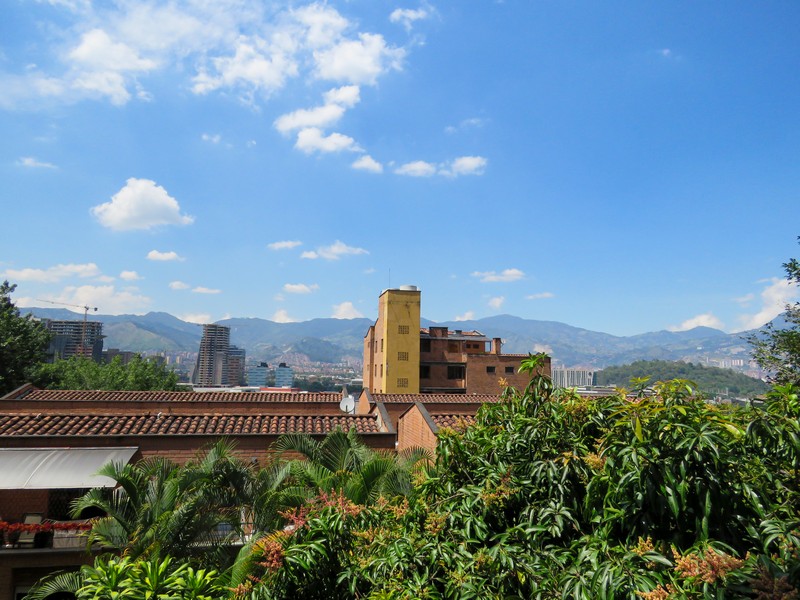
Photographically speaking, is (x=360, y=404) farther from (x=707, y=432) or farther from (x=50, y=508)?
(x=707, y=432)

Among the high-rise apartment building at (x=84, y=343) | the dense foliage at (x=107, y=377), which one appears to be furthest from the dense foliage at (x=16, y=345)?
the high-rise apartment building at (x=84, y=343)

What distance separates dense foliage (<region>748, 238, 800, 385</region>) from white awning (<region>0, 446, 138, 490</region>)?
70.3 ft

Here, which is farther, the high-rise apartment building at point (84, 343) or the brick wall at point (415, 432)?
the high-rise apartment building at point (84, 343)

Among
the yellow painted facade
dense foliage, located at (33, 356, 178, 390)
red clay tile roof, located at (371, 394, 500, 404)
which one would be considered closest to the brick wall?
red clay tile roof, located at (371, 394, 500, 404)

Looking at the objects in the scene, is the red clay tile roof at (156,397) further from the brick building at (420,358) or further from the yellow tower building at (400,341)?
the yellow tower building at (400,341)

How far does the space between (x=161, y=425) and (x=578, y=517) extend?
1276 centimetres

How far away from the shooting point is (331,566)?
15.5 ft

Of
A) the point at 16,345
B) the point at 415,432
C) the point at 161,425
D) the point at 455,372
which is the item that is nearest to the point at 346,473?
the point at 415,432

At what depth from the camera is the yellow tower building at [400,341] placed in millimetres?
55688

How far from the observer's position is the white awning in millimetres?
10359

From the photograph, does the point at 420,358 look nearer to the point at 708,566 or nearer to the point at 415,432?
the point at 415,432

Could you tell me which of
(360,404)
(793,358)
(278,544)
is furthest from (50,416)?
(793,358)

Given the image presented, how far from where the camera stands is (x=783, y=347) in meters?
19.7

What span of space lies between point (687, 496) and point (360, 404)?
22966 mm
